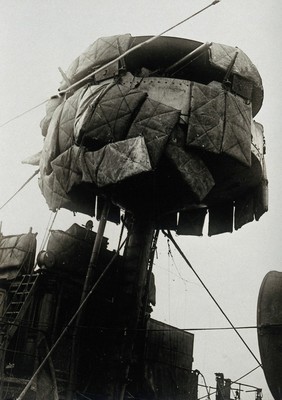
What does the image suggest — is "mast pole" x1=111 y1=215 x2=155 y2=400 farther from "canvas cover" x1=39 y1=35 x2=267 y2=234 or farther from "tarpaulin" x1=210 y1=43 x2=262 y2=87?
"tarpaulin" x1=210 y1=43 x2=262 y2=87

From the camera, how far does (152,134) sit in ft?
42.1

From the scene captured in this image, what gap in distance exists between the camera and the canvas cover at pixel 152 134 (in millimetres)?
12867

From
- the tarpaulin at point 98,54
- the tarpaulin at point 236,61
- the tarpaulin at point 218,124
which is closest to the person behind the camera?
the tarpaulin at point 218,124

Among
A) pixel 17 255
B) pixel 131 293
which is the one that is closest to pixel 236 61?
pixel 131 293

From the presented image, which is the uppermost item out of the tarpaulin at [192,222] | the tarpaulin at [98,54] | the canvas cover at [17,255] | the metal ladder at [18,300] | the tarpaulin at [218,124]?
the tarpaulin at [98,54]

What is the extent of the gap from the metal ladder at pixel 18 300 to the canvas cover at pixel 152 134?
3.44 m

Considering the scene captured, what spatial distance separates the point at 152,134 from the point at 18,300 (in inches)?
321

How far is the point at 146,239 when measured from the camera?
16.6 metres

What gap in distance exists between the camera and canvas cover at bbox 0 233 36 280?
16922 mm

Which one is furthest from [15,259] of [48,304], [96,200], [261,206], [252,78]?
[252,78]

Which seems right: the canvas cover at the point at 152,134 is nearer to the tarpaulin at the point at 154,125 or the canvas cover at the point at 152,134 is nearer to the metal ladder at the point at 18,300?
the tarpaulin at the point at 154,125

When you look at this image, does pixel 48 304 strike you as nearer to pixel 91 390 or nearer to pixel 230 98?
pixel 91 390

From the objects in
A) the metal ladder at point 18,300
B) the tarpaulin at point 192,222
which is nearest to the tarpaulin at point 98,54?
the tarpaulin at point 192,222

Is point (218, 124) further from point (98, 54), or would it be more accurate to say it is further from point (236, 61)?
point (98, 54)
